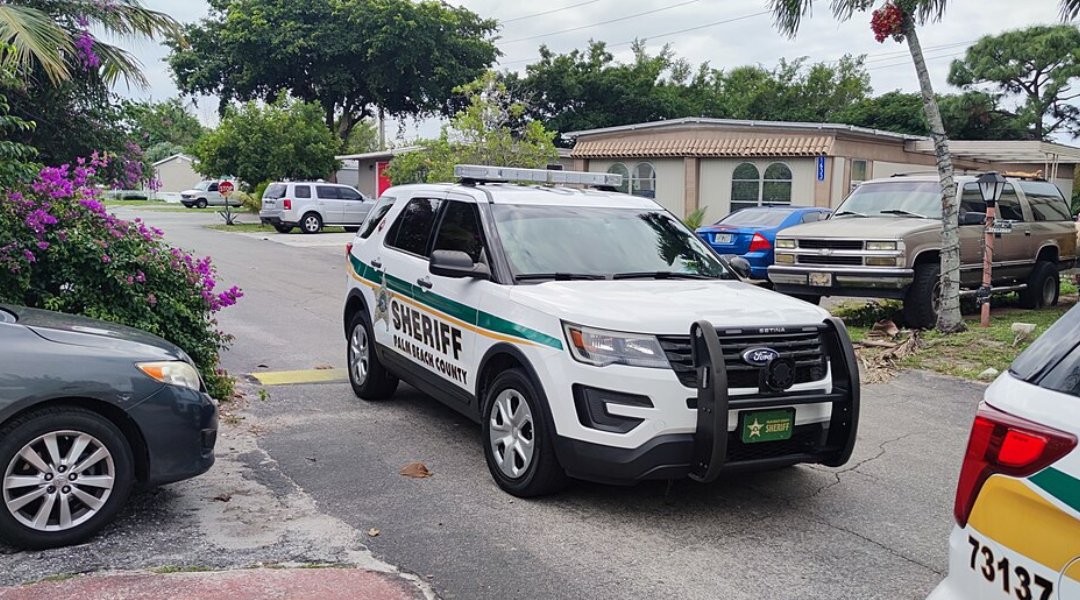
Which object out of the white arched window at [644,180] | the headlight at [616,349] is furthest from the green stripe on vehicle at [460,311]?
the white arched window at [644,180]

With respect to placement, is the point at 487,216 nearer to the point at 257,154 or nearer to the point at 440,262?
the point at 440,262

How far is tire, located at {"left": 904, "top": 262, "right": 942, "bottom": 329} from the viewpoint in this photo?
1168cm

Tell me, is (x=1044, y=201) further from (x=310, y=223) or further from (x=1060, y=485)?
(x=310, y=223)

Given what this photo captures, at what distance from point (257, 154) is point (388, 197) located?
29284 millimetres

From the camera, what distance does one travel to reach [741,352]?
16.2 feet

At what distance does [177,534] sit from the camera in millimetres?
4816

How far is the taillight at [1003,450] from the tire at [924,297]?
31.6ft

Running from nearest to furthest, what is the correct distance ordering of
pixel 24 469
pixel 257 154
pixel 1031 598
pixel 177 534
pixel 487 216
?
pixel 1031 598, pixel 24 469, pixel 177 534, pixel 487 216, pixel 257 154

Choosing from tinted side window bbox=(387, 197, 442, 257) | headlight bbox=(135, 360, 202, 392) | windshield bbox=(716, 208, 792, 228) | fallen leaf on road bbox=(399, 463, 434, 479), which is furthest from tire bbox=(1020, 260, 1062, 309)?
headlight bbox=(135, 360, 202, 392)

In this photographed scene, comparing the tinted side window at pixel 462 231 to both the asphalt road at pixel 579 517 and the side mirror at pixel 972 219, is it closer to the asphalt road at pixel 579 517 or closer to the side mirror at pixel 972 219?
the asphalt road at pixel 579 517

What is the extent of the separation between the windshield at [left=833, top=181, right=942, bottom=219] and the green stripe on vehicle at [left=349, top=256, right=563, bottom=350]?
24.9 ft

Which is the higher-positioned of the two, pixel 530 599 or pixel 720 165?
pixel 720 165

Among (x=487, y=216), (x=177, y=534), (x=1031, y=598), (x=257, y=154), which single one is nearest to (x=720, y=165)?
(x=257, y=154)

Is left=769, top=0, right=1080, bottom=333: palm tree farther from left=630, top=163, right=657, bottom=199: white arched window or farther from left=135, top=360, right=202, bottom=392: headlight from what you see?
left=630, top=163, right=657, bottom=199: white arched window
